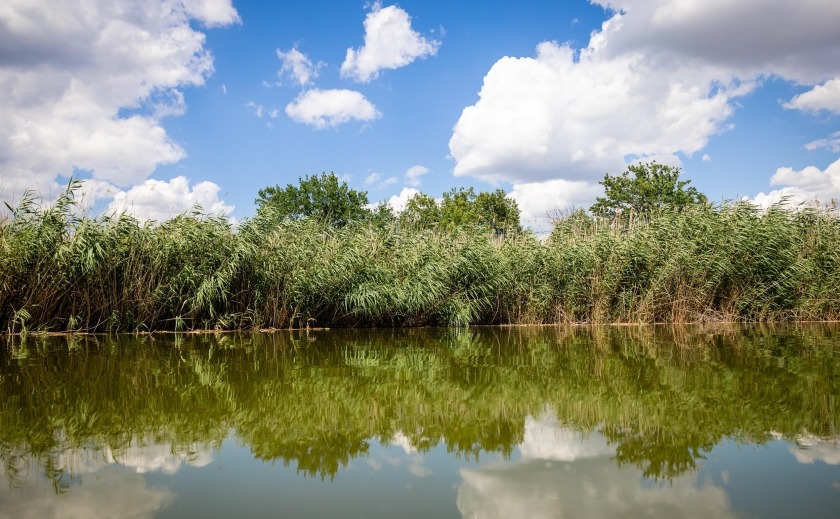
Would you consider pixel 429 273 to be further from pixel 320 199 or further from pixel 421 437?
pixel 320 199

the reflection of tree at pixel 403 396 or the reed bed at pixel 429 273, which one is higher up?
the reed bed at pixel 429 273

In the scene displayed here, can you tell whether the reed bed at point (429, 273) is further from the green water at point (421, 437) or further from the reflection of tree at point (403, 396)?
the green water at point (421, 437)

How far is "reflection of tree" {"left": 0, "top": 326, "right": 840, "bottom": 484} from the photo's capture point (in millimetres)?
3287

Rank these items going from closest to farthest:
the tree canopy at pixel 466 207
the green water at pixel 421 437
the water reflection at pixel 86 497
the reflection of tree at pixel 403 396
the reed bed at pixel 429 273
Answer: the water reflection at pixel 86 497
the green water at pixel 421 437
the reflection of tree at pixel 403 396
the reed bed at pixel 429 273
the tree canopy at pixel 466 207

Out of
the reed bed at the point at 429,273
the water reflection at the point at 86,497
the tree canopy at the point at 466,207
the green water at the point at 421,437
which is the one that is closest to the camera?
the water reflection at the point at 86,497

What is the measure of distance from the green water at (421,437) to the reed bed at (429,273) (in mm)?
3095

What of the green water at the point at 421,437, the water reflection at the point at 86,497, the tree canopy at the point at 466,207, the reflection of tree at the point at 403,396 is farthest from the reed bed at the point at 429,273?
the tree canopy at the point at 466,207

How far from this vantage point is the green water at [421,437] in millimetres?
2426

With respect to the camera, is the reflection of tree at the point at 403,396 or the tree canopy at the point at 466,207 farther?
the tree canopy at the point at 466,207

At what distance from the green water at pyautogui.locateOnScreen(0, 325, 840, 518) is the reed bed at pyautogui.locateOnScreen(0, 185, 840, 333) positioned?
10.2 ft

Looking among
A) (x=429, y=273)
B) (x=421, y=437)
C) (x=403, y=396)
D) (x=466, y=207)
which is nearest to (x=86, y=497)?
(x=421, y=437)

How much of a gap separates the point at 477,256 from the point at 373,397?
726cm

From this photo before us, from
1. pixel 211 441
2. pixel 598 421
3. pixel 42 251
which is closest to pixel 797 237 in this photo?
pixel 598 421

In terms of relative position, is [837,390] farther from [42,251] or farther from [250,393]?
[42,251]
